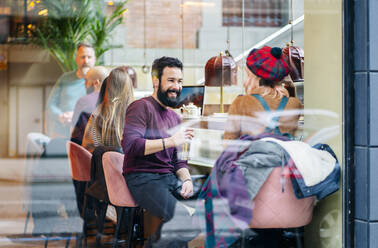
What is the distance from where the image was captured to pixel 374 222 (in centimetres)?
231

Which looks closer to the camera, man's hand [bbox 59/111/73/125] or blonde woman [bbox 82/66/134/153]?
blonde woman [bbox 82/66/134/153]

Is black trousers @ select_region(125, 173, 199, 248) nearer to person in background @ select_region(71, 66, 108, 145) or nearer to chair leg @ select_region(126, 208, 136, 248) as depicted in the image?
chair leg @ select_region(126, 208, 136, 248)

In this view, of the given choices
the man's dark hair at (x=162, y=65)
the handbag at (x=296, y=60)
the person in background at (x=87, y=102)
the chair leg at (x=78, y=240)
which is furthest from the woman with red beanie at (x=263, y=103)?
the chair leg at (x=78, y=240)

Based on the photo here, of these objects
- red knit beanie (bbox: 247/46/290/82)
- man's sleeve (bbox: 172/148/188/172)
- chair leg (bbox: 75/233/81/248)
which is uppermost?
red knit beanie (bbox: 247/46/290/82)

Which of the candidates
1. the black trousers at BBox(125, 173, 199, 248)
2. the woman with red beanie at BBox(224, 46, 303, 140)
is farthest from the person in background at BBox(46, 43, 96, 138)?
the woman with red beanie at BBox(224, 46, 303, 140)

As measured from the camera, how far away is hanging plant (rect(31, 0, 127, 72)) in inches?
135

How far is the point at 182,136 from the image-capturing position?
262 cm

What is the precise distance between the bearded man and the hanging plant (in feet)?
2.81

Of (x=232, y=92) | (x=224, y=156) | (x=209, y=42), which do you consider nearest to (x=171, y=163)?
(x=224, y=156)

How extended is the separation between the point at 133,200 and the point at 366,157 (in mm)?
1229

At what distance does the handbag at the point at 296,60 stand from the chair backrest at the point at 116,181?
106cm

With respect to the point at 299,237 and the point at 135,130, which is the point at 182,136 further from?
the point at 299,237

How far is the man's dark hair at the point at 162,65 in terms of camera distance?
→ 106 inches

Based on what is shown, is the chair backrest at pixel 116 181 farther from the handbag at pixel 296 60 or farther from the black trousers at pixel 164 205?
the handbag at pixel 296 60
